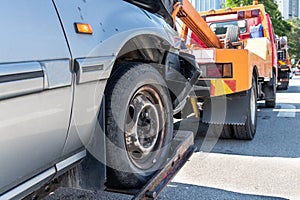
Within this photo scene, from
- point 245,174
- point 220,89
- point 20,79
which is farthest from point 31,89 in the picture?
point 220,89

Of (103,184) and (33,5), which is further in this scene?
(103,184)

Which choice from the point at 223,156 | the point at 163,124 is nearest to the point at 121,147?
the point at 163,124

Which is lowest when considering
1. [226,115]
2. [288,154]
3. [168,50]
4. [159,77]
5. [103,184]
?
[288,154]

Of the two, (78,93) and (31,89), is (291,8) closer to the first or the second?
(78,93)

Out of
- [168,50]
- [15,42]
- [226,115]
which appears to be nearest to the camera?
[15,42]

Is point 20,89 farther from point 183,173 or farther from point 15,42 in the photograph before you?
point 183,173

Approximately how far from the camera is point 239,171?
3.78 meters

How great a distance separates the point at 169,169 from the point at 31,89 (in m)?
1.27

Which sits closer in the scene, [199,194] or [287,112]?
[199,194]

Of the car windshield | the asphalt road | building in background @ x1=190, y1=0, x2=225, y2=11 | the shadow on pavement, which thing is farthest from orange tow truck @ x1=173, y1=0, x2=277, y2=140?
building in background @ x1=190, y1=0, x2=225, y2=11

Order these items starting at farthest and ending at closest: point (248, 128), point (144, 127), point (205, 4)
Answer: point (205, 4) < point (248, 128) < point (144, 127)

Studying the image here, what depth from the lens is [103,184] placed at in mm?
1896

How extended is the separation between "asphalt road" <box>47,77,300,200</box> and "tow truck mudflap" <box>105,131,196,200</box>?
656mm

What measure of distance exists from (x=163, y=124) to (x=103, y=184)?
2.20 ft
